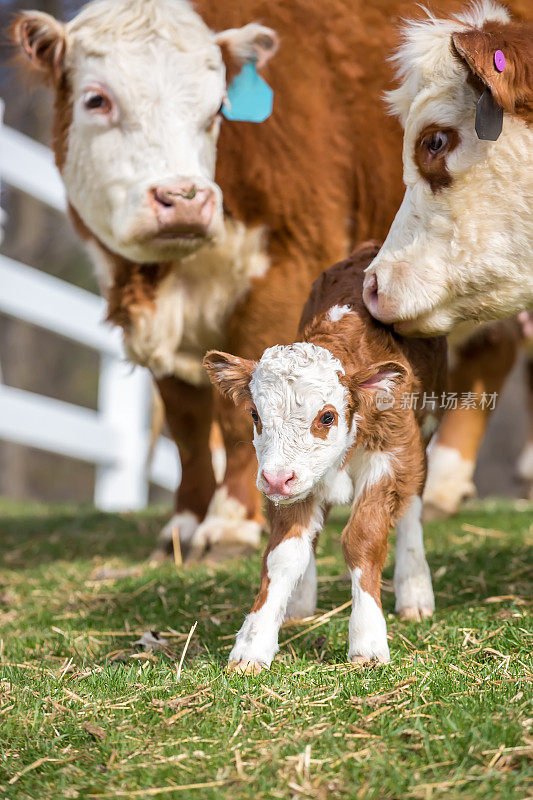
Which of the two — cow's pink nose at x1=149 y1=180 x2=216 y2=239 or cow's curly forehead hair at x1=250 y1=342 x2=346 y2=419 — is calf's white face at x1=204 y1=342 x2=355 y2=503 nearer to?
cow's curly forehead hair at x1=250 y1=342 x2=346 y2=419

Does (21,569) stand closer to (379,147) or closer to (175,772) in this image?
(379,147)

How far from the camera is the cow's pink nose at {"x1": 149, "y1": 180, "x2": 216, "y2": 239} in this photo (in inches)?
152

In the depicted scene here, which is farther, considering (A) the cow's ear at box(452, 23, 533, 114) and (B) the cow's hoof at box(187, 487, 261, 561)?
(B) the cow's hoof at box(187, 487, 261, 561)

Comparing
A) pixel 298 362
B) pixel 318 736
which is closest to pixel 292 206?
pixel 298 362

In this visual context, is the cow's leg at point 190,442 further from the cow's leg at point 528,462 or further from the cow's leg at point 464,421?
the cow's leg at point 528,462

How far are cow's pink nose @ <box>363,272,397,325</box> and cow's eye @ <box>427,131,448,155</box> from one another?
437 millimetres

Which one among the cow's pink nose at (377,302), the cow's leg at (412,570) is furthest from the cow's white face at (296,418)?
the cow's leg at (412,570)

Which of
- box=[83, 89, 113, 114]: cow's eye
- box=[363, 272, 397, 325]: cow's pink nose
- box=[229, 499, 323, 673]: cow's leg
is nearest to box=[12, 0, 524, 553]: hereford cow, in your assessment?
box=[83, 89, 113, 114]: cow's eye

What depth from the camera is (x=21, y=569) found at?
4.75 metres

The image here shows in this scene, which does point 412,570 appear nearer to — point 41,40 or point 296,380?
point 296,380

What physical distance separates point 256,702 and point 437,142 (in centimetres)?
177

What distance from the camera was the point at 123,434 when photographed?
8461 mm

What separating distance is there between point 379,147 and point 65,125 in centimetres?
145

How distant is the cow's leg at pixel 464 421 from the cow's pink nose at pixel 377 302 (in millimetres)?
2782
